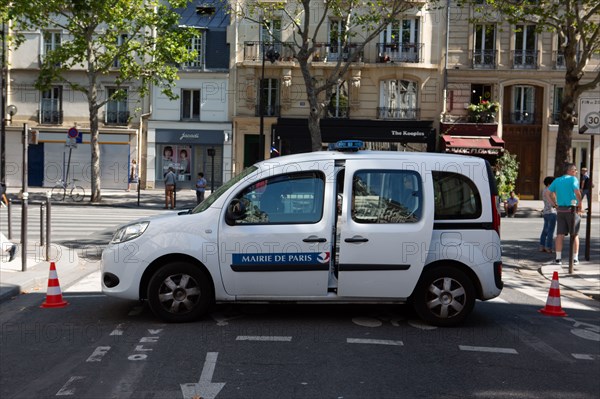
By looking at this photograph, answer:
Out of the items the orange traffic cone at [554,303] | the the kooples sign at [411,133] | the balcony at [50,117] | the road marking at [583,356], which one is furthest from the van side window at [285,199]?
the balcony at [50,117]

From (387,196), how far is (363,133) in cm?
2890

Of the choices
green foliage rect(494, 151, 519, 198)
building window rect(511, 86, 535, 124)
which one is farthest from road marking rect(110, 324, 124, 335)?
building window rect(511, 86, 535, 124)

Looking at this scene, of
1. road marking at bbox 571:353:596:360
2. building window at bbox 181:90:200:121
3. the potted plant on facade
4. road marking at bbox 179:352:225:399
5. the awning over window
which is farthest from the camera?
building window at bbox 181:90:200:121

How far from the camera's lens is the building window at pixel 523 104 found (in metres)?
35.3

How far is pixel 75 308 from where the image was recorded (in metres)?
8.61

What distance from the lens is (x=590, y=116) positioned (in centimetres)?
1326

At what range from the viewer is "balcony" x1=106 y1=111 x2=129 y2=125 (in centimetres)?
3741

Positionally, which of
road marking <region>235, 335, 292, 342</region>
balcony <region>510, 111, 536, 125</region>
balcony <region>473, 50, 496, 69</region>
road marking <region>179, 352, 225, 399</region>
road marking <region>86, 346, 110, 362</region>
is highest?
balcony <region>473, 50, 496, 69</region>

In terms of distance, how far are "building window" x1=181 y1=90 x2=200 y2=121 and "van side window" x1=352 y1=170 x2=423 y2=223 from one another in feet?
100

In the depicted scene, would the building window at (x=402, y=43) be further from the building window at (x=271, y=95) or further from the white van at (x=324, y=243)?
the white van at (x=324, y=243)

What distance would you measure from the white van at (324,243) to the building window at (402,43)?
29.1m

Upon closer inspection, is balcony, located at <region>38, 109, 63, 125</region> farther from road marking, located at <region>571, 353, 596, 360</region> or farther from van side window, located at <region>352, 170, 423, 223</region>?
road marking, located at <region>571, 353, 596, 360</region>

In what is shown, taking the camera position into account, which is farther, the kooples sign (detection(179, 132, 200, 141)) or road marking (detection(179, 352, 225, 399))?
the kooples sign (detection(179, 132, 200, 141))

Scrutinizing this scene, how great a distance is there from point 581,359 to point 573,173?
7.80 meters
